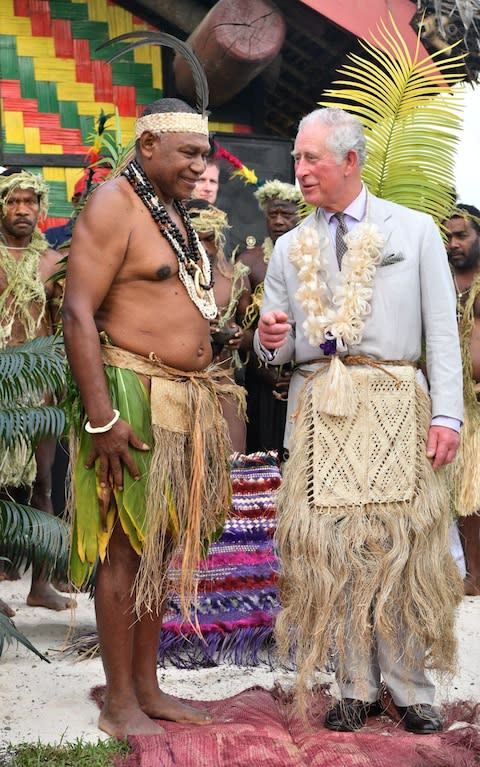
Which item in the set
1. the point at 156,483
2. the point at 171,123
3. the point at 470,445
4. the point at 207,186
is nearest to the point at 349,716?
the point at 156,483

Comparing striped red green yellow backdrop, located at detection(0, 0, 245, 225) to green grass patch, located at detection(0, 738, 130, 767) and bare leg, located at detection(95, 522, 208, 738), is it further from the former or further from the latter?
green grass patch, located at detection(0, 738, 130, 767)

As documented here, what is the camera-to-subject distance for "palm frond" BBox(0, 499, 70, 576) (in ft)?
15.1

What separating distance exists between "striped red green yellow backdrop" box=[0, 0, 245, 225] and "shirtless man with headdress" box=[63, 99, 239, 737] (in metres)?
4.41

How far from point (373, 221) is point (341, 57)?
15.6ft

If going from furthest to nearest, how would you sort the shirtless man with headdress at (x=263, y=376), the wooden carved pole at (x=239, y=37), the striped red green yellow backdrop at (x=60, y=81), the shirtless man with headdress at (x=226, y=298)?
the striped red green yellow backdrop at (x=60, y=81)
the wooden carved pole at (x=239, y=37)
the shirtless man with headdress at (x=263, y=376)
the shirtless man with headdress at (x=226, y=298)

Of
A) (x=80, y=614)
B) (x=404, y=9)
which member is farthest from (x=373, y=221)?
(x=404, y=9)

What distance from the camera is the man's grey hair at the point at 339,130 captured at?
12.5 ft

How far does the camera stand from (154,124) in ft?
12.6

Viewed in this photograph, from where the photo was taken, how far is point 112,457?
3676mm

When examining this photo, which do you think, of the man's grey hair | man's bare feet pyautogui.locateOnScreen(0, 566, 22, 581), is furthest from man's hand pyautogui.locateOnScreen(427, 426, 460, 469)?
man's bare feet pyautogui.locateOnScreen(0, 566, 22, 581)

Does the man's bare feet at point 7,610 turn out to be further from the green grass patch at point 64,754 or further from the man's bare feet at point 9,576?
the green grass patch at point 64,754

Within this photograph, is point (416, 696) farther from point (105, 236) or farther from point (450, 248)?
point (450, 248)

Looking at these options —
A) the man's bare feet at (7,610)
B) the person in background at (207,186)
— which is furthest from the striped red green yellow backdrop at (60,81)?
the man's bare feet at (7,610)

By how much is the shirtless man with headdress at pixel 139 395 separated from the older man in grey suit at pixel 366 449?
0.34m
